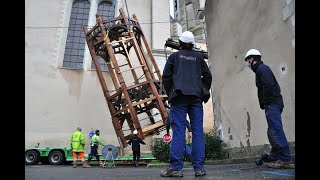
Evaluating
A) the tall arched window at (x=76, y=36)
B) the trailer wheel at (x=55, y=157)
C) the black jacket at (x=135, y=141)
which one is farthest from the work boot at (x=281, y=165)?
the tall arched window at (x=76, y=36)

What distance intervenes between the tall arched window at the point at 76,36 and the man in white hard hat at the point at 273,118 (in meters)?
15.3

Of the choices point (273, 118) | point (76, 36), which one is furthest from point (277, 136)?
point (76, 36)

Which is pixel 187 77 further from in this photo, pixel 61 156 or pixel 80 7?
pixel 80 7

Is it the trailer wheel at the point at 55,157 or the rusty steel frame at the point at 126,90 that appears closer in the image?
the rusty steel frame at the point at 126,90

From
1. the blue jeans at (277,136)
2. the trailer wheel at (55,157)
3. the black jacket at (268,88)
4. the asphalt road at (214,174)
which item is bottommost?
the trailer wheel at (55,157)

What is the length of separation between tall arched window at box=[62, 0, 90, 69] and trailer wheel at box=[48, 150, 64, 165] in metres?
5.94

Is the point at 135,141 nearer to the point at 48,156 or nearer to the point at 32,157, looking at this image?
the point at 48,156

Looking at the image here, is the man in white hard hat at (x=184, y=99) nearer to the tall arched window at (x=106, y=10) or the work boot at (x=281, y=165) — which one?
the work boot at (x=281, y=165)

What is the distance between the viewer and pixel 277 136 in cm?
389

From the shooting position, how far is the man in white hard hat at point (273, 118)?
152 inches

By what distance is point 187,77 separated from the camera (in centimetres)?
346

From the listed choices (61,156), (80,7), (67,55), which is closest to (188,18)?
(80,7)

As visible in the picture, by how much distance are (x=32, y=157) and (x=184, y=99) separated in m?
12.0
